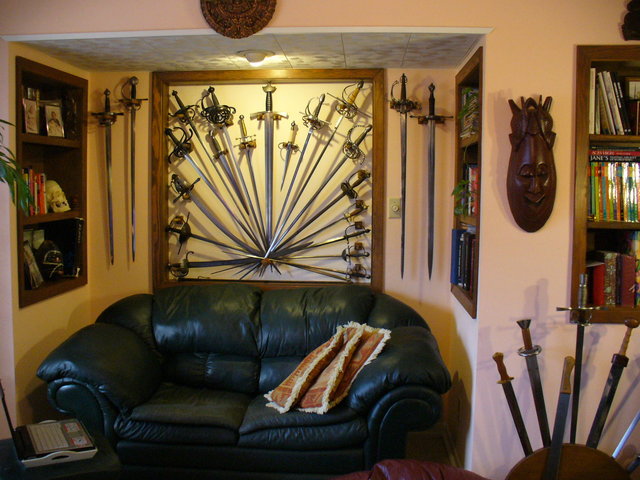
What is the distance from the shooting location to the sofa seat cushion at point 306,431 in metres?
2.78

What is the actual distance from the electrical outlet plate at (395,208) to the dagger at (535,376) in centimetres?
131

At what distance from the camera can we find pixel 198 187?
12.5 feet

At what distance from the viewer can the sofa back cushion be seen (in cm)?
330

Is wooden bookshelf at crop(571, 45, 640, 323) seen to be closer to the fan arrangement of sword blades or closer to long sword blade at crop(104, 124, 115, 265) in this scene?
the fan arrangement of sword blades

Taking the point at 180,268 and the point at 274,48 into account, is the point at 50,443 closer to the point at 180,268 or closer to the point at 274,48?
the point at 180,268

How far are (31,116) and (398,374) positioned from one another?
2.31 m

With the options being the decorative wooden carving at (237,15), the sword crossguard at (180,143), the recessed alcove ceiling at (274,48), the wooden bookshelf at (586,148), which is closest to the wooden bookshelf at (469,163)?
the recessed alcove ceiling at (274,48)

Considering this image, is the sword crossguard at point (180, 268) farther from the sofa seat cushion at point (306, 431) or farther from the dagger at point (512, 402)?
the dagger at point (512, 402)

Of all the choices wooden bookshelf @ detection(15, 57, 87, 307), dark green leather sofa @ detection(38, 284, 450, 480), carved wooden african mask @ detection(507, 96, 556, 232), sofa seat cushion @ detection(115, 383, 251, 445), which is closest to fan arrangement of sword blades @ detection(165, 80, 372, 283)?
→ wooden bookshelf @ detection(15, 57, 87, 307)

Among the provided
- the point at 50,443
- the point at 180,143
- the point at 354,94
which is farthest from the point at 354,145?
the point at 50,443

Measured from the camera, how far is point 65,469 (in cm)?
217

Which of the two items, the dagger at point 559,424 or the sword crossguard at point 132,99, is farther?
the sword crossguard at point 132,99

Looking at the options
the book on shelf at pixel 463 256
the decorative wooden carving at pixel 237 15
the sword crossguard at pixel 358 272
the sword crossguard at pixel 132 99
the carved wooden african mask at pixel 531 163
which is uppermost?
the decorative wooden carving at pixel 237 15

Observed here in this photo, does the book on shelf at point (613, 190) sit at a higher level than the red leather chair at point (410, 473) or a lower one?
higher
